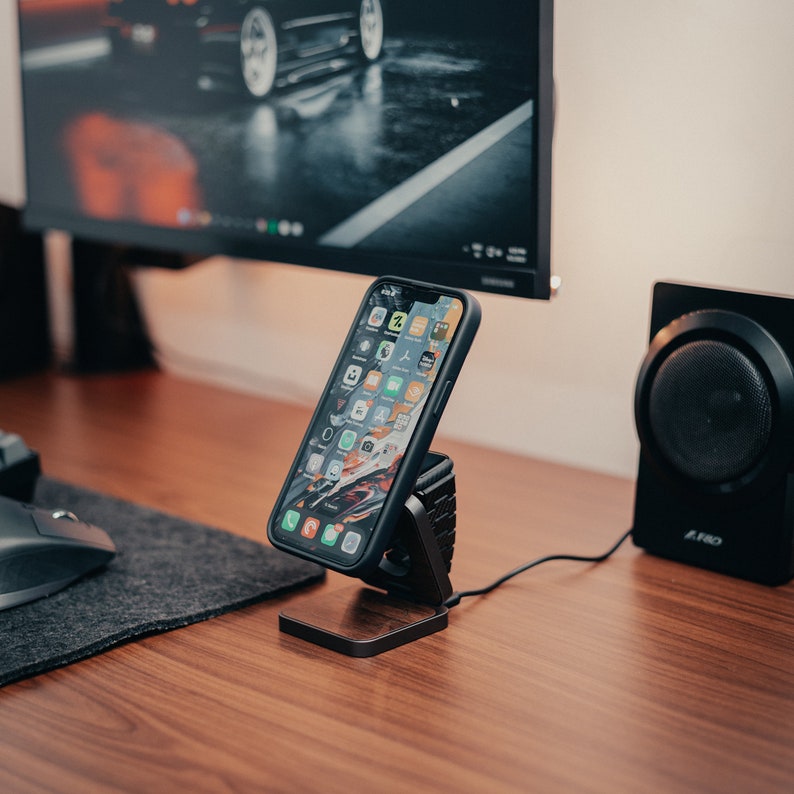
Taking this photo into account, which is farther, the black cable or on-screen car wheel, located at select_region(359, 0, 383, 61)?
on-screen car wheel, located at select_region(359, 0, 383, 61)

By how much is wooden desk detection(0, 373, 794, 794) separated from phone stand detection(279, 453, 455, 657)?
0.01 metres

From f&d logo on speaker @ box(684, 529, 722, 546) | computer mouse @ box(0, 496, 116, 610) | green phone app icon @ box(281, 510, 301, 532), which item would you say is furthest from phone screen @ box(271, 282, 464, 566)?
f&d logo on speaker @ box(684, 529, 722, 546)

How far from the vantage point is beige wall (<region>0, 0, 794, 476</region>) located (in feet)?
2.68

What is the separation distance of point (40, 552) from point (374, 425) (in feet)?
0.70

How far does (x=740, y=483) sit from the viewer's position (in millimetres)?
688

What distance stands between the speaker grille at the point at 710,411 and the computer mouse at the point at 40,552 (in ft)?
1.24

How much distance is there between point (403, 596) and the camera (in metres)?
0.64

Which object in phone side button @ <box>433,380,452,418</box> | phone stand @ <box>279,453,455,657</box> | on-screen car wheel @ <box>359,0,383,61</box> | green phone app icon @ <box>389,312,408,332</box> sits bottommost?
phone stand @ <box>279,453,455,657</box>

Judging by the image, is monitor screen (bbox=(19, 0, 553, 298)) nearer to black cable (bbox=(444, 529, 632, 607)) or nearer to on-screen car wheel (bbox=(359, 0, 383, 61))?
on-screen car wheel (bbox=(359, 0, 383, 61))

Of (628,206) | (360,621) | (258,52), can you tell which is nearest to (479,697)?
(360,621)

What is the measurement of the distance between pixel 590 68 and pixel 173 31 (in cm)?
38

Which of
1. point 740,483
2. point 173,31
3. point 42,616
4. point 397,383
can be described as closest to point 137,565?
point 42,616

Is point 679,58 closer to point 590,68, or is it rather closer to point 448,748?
point 590,68

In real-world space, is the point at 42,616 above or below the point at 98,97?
below
